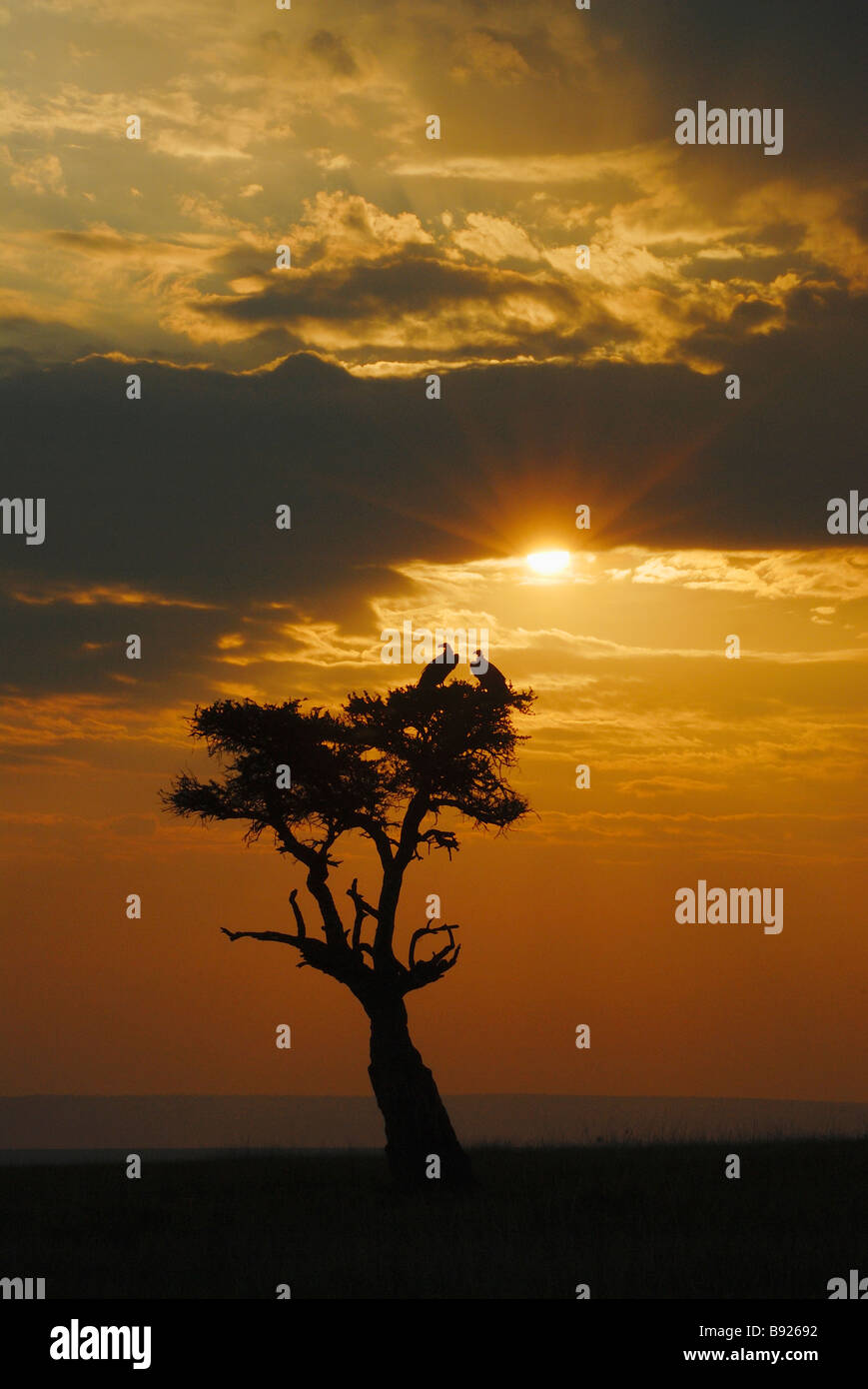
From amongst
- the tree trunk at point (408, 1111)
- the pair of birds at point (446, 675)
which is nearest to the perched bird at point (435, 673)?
the pair of birds at point (446, 675)

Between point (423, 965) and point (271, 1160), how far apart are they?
32.4ft

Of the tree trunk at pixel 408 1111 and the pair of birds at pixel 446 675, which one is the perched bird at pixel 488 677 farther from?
the tree trunk at pixel 408 1111

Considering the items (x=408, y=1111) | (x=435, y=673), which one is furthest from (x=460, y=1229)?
(x=435, y=673)

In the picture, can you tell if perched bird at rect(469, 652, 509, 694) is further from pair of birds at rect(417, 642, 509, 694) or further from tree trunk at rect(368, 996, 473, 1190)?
tree trunk at rect(368, 996, 473, 1190)

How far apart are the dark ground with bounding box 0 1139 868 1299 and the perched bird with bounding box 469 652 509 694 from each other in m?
11.5

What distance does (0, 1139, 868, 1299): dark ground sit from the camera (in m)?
22.8

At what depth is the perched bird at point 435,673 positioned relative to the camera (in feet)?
110

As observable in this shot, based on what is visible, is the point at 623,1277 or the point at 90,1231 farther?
the point at 90,1231

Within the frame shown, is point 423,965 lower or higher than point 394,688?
lower

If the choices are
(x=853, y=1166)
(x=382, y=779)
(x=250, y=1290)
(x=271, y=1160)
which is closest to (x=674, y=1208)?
(x=853, y=1166)

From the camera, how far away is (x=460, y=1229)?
86.9 feet

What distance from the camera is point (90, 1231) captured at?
2772cm
